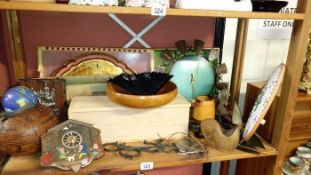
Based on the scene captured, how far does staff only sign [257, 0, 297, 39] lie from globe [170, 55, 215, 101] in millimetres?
421

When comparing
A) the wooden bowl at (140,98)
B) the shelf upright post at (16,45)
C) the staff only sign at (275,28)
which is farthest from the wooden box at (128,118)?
the staff only sign at (275,28)

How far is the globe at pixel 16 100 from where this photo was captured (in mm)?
807

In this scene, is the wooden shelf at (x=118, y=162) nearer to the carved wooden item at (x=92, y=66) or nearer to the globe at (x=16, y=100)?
the globe at (x=16, y=100)

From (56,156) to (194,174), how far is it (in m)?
0.89

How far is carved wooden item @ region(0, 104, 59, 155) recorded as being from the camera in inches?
30.8

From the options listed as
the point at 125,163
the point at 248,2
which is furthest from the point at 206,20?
the point at 125,163

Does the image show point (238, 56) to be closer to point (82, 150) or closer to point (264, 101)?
point (264, 101)

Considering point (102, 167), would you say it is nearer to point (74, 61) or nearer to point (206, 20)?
point (74, 61)

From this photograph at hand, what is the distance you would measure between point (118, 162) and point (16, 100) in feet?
1.19

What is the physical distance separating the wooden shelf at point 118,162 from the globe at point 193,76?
0.28 metres

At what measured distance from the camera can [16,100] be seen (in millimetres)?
810

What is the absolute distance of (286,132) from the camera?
99cm

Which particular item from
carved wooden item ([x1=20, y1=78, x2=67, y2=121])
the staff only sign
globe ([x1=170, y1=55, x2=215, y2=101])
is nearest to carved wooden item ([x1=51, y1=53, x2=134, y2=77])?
carved wooden item ([x1=20, y1=78, x2=67, y2=121])

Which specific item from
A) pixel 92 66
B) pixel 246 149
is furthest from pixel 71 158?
pixel 246 149
